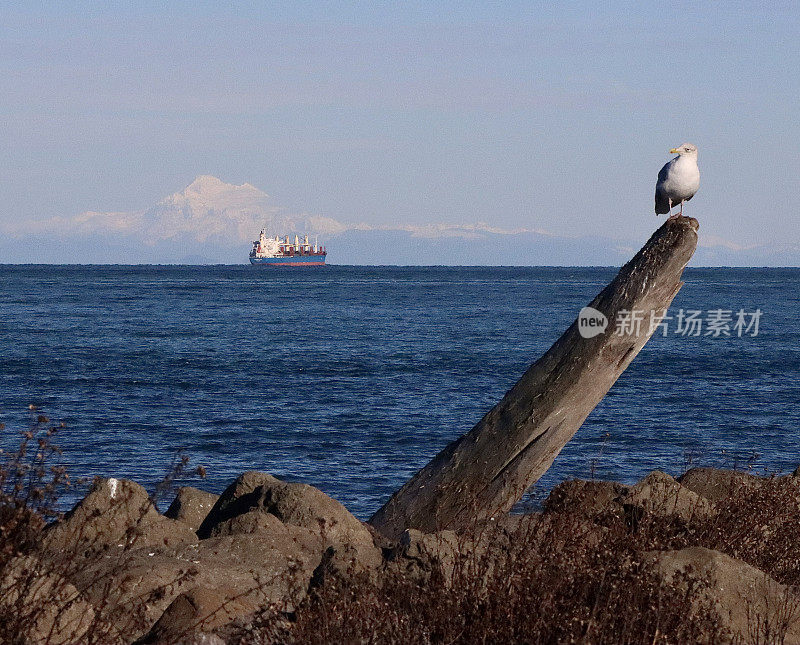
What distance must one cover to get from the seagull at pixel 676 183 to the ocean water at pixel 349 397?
220 centimetres

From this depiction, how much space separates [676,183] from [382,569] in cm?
423

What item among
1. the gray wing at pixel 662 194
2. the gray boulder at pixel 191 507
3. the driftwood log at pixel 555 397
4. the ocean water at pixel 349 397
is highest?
the gray wing at pixel 662 194

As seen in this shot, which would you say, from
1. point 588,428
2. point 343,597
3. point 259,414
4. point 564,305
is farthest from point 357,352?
point 564,305

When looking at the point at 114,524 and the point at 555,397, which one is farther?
the point at 555,397

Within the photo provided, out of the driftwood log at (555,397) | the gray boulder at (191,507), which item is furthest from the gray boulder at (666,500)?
the gray boulder at (191,507)

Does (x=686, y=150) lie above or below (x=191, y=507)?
above

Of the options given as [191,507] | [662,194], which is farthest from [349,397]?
[662,194]

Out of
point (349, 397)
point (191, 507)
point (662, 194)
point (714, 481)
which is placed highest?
point (662, 194)

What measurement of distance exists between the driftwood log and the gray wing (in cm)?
81

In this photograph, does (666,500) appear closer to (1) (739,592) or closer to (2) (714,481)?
(2) (714,481)

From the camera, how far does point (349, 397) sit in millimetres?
25375

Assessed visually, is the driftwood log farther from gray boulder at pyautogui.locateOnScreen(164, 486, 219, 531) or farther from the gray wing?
gray boulder at pyautogui.locateOnScreen(164, 486, 219, 531)

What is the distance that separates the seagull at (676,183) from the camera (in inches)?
312

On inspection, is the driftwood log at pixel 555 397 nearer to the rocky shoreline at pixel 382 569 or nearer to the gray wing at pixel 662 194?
the rocky shoreline at pixel 382 569
